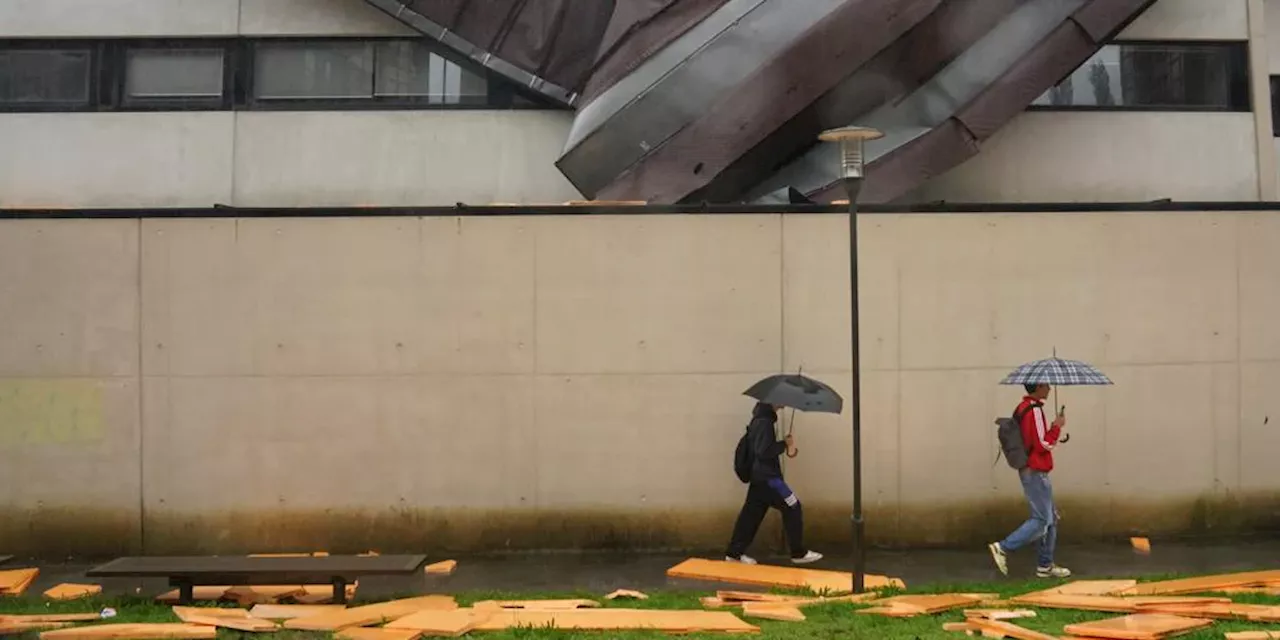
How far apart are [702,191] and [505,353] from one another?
315cm

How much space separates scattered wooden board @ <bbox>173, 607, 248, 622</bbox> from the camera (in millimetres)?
8664

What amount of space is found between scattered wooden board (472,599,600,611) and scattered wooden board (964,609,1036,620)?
298cm

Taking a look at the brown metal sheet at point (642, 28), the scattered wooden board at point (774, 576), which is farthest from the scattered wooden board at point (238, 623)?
the brown metal sheet at point (642, 28)

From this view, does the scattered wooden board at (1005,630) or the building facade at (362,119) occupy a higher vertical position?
the building facade at (362,119)

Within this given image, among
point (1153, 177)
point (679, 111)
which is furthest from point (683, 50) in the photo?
point (1153, 177)

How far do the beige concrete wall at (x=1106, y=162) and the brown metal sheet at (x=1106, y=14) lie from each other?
1.42 m

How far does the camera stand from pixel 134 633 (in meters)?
7.97

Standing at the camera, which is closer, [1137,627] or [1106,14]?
[1137,627]

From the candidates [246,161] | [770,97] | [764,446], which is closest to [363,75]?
[246,161]

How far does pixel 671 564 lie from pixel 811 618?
3.26 meters

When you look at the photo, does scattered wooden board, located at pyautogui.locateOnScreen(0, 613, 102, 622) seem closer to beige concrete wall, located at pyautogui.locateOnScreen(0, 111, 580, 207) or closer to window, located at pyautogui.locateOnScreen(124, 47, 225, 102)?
beige concrete wall, located at pyautogui.locateOnScreen(0, 111, 580, 207)

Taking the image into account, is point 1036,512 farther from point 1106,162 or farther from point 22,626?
point 22,626

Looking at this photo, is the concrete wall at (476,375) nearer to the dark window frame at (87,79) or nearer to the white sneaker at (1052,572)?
the white sneaker at (1052,572)

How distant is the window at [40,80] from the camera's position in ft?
47.6
